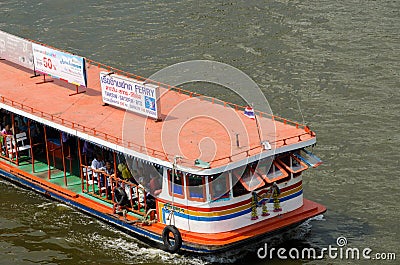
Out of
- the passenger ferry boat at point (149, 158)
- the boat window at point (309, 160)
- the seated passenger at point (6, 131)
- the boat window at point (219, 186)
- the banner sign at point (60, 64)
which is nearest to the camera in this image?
the boat window at point (219, 186)

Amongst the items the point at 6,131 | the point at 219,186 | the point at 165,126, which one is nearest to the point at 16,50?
the point at 6,131

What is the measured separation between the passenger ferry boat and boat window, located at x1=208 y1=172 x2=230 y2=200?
27 millimetres

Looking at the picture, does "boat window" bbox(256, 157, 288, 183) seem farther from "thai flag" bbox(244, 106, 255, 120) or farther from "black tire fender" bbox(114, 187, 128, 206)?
"black tire fender" bbox(114, 187, 128, 206)

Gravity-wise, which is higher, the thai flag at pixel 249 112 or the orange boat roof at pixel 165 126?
the thai flag at pixel 249 112

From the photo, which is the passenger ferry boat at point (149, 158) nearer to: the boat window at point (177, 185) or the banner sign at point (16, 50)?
the boat window at point (177, 185)

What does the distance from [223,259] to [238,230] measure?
1026mm

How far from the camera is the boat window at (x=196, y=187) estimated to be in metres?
24.7

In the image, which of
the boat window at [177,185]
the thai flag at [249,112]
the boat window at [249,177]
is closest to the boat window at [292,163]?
the boat window at [249,177]

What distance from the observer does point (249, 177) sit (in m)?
24.9

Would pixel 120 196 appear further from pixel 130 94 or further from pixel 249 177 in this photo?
pixel 249 177

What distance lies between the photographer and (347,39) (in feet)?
139

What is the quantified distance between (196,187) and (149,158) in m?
1.63

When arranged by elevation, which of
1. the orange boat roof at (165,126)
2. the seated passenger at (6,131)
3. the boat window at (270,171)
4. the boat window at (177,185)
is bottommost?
the seated passenger at (6,131)

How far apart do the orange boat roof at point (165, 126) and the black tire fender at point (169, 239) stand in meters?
1.86
